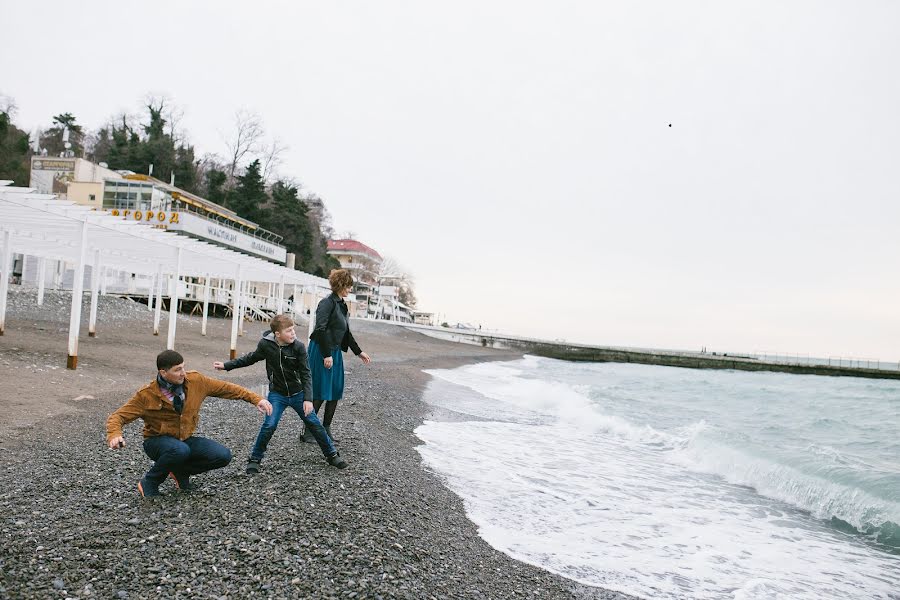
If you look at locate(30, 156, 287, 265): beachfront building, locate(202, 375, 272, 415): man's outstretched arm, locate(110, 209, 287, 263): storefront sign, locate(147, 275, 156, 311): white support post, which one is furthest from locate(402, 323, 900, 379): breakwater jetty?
locate(202, 375, 272, 415): man's outstretched arm

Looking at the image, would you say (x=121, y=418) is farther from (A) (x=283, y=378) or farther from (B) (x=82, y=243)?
(B) (x=82, y=243)

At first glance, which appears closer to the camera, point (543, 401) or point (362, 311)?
point (543, 401)

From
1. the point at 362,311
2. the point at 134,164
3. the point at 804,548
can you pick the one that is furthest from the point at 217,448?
the point at 362,311

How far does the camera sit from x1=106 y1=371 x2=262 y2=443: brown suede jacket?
420 centimetres

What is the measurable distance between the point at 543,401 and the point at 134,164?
53106 millimetres

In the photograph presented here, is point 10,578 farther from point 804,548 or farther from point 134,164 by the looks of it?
point 134,164

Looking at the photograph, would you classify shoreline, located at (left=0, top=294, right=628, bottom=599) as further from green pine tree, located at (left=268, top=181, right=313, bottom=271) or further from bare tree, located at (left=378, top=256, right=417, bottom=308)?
bare tree, located at (left=378, top=256, right=417, bottom=308)

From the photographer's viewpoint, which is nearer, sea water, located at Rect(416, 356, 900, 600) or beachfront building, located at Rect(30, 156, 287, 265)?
sea water, located at Rect(416, 356, 900, 600)

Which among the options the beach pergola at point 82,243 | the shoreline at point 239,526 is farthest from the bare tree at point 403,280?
the shoreline at point 239,526

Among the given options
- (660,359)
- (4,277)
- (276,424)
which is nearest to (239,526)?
(276,424)

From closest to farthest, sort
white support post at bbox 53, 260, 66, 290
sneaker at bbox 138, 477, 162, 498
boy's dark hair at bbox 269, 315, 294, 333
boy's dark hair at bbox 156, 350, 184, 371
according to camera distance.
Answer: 1. boy's dark hair at bbox 156, 350, 184, 371
2. sneaker at bbox 138, 477, 162, 498
3. boy's dark hair at bbox 269, 315, 294, 333
4. white support post at bbox 53, 260, 66, 290

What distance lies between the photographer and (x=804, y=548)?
234 inches

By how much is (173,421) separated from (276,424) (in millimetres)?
974

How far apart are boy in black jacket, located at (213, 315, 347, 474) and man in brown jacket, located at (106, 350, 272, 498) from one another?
614 mm
